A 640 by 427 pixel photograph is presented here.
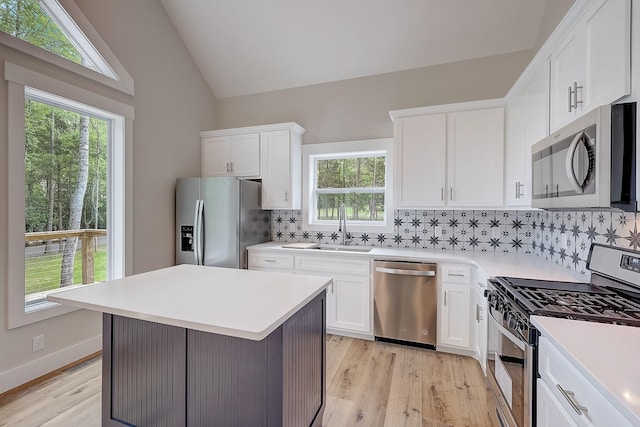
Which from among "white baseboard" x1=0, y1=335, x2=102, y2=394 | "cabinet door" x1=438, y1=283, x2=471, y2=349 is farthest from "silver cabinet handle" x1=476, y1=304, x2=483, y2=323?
"white baseboard" x1=0, y1=335, x2=102, y2=394

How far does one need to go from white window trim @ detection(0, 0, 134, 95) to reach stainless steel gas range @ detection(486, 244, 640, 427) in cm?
358

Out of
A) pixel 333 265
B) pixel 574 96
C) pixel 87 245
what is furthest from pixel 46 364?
pixel 574 96

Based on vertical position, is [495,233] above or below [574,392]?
above

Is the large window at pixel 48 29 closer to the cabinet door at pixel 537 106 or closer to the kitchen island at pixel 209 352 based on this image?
the kitchen island at pixel 209 352

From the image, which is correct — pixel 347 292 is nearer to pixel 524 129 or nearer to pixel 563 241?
pixel 563 241

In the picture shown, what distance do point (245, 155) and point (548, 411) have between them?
346cm

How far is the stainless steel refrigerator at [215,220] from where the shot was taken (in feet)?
10.5

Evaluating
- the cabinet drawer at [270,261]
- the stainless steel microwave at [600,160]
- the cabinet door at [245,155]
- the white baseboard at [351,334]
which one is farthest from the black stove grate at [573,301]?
the cabinet door at [245,155]

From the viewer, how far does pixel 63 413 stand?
190 cm

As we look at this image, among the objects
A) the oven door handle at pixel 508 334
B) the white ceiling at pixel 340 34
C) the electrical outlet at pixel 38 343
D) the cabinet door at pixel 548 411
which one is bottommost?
the electrical outlet at pixel 38 343

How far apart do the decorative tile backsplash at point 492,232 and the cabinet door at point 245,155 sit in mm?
669

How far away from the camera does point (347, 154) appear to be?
11.8 ft

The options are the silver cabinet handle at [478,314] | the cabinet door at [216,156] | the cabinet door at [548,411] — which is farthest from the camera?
the cabinet door at [216,156]

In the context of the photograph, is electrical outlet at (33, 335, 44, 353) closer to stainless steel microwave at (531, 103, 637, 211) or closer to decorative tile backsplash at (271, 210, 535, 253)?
decorative tile backsplash at (271, 210, 535, 253)
